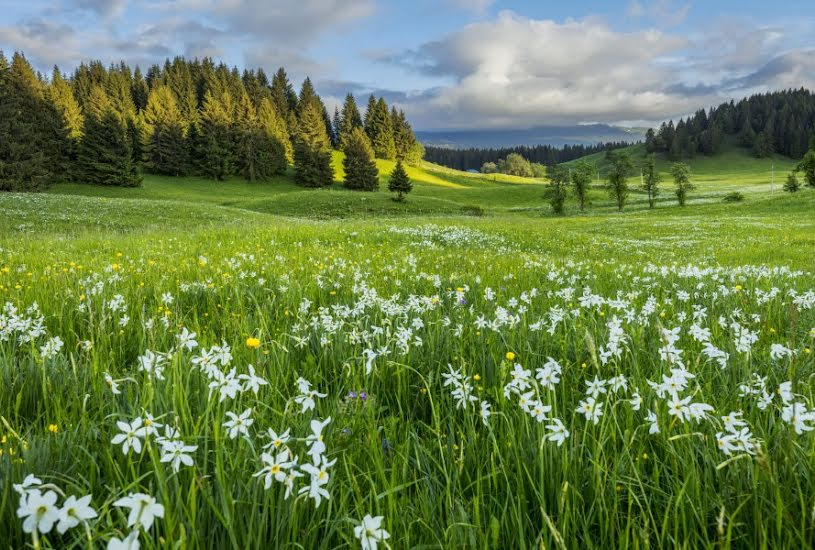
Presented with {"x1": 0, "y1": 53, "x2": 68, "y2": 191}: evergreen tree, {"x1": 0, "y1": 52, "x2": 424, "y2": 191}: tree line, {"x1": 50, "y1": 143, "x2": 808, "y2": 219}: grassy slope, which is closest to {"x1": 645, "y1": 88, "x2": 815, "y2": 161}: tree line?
{"x1": 50, "y1": 143, "x2": 808, "y2": 219}: grassy slope

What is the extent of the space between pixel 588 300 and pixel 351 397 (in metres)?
2.78

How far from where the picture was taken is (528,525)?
1.59m

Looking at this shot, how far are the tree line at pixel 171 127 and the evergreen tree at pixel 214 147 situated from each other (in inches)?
8.0

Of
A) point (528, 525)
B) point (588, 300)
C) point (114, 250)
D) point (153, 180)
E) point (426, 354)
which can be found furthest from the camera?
point (153, 180)

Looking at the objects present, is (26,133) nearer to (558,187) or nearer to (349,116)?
(558,187)

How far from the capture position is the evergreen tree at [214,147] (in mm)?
93188

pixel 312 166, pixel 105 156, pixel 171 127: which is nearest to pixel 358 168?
pixel 312 166

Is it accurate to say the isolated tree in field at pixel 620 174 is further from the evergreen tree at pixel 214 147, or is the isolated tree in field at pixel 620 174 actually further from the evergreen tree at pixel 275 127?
the evergreen tree at pixel 214 147

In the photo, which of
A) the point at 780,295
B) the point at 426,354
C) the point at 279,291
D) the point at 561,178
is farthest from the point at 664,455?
the point at 561,178

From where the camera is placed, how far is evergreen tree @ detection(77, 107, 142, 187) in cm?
7462

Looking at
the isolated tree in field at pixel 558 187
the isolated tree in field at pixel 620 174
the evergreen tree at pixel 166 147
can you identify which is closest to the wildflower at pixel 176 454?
the isolated tree in field at pixel 558 187

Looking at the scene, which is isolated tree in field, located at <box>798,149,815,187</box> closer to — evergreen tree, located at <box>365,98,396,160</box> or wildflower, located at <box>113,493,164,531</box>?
wildflower, located at <box>113,493,164,531</box>

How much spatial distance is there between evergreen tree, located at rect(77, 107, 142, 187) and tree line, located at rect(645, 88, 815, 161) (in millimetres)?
177092

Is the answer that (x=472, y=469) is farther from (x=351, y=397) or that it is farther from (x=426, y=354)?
(x=426, y=354)
